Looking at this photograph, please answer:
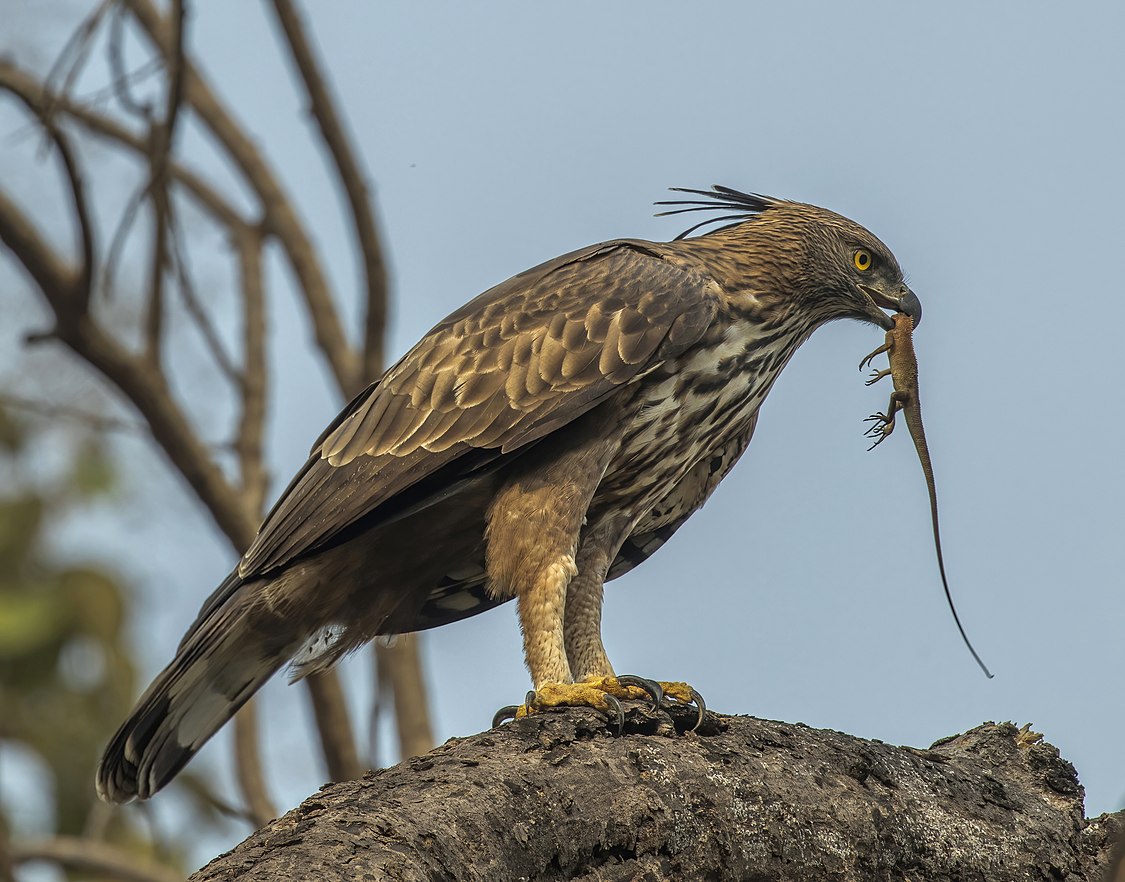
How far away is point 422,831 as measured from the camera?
3.07 metres

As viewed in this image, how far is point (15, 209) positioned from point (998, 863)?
Answer: 4.73 m

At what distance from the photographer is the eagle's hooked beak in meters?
5.56

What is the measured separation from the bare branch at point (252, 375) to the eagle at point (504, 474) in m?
2.23

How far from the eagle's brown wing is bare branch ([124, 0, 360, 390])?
2793 millimetres

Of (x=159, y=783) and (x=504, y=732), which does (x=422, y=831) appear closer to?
(x=504, y=732)

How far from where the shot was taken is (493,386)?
192 inches

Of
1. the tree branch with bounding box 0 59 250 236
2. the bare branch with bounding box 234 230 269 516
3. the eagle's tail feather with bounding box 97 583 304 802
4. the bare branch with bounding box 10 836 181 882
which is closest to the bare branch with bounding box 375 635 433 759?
the bare branch with bounding box 234 230 269 516

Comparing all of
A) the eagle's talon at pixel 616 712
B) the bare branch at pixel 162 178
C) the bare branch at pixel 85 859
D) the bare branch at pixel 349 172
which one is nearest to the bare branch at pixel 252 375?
the bare branch at pixel 349 172

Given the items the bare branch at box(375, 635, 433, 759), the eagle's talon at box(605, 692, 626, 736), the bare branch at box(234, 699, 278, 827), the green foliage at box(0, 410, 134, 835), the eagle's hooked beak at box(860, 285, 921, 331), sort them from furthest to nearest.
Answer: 1. the green foliage at box(0, 410, 134, 835)
2. the bare branch at box(375, 635, 433, 759)
3. the bare branch at box(234, 699, 278, 827)
4. the eagle's hooked beak at box(860, 285, 921, 331)
5. the eagle's talon at box(605, 692, 626, 736)

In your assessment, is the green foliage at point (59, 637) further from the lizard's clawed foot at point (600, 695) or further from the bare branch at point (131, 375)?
the lizard's clawed foot at point (600, 695)

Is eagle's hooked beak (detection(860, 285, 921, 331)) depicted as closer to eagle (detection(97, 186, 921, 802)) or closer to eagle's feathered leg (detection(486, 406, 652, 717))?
eagle (detection(97, 186, 921, 802))

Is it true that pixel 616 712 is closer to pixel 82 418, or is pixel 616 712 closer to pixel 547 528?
pixel 547 528

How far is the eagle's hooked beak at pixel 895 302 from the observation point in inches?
219

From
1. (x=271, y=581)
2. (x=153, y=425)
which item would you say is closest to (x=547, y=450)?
(x=271, y=581)
